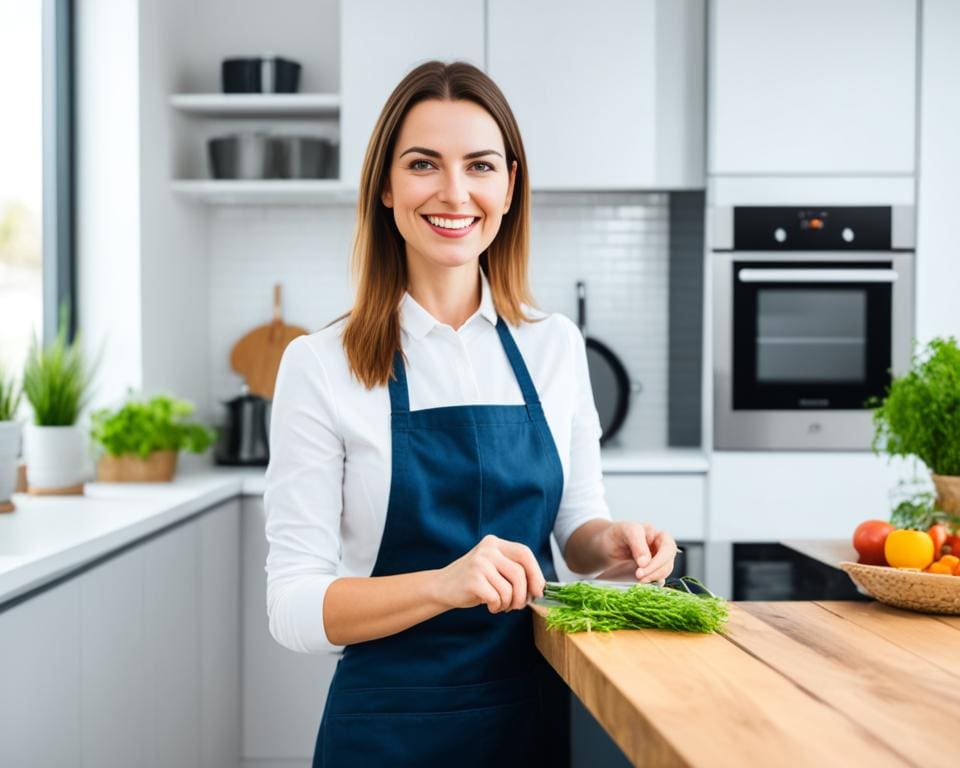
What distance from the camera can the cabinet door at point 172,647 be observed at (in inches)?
99.1

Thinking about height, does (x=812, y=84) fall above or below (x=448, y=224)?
above

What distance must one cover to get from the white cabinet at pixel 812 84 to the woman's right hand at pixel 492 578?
2.45 m

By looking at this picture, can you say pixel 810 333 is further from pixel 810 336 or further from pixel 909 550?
pixel 909 550

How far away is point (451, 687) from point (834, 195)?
2.51 m

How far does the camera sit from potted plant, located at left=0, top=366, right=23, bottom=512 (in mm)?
2412

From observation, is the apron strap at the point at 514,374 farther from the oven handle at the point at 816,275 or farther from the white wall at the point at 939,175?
the white wall at the point at 939,175

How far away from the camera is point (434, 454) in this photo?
1484 mm

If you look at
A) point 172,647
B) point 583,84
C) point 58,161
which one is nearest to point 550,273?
point 583,84

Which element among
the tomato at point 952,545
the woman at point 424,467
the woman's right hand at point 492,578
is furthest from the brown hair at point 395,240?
the tomato at point 952,545

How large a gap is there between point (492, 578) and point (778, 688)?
0.32 metres

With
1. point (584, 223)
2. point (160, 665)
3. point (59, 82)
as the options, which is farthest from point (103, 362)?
point (584, 223)

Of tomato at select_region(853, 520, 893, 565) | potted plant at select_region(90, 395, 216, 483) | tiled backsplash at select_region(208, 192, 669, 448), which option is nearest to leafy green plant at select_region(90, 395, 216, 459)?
potted plant at select_region(90, 395, 216, 483)

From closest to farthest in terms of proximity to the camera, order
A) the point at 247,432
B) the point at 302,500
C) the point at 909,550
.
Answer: the point at 302,500
the point at 909,550
the point at 247,432

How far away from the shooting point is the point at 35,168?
10.5ft
